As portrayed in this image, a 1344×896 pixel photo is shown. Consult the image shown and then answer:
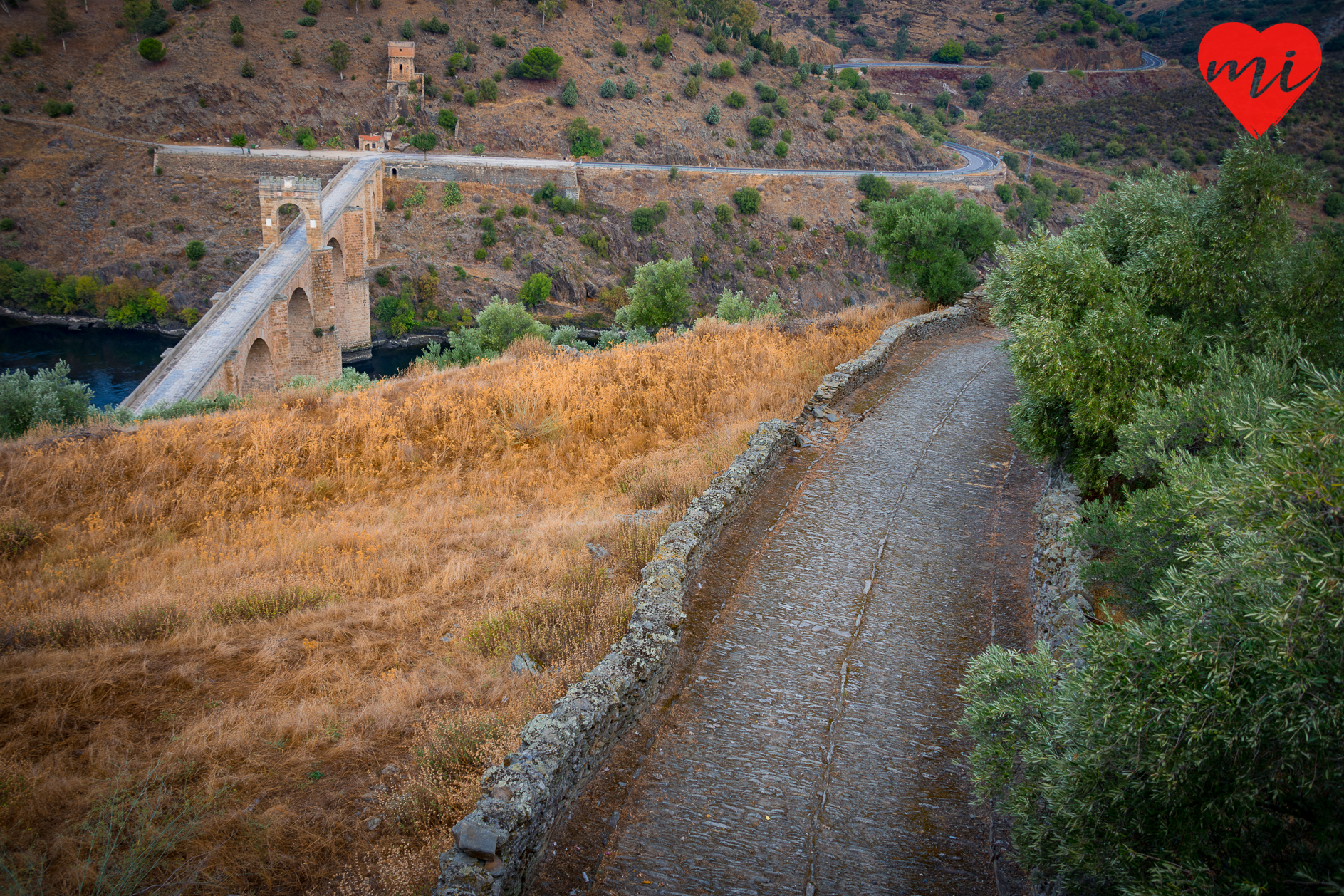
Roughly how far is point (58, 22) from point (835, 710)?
7547 cm

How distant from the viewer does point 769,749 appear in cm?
542

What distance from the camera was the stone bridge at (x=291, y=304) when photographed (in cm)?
2203

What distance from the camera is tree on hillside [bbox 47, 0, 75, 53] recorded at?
54.3m

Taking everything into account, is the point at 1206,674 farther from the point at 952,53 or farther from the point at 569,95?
the point at 952,53

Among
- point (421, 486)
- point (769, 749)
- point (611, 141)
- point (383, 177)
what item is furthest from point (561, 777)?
point (611, 141)

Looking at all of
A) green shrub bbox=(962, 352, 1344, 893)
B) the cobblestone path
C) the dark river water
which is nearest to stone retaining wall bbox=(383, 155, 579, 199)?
the dark river water

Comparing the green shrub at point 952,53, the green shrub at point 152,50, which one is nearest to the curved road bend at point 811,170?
the green shrub at point 952,53

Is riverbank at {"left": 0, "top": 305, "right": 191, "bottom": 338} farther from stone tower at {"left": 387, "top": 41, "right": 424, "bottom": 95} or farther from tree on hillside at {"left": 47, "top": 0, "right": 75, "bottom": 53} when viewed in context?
stone tower at {"left": 387, "top": 41, "right": 424, "bottom": 95}

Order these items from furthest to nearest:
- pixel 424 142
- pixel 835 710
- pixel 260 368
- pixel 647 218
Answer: pixel 424 142
pixel 647 218
pixel 260 368
pixel 835 710

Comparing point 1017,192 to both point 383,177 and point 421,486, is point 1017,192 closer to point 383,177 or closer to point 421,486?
point 383,177

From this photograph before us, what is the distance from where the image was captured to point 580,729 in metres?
4.80

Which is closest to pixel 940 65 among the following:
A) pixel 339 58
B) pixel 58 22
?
pixel 339 58

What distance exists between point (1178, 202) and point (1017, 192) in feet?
198

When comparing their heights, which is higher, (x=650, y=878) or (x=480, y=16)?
(x=480, y=16)
